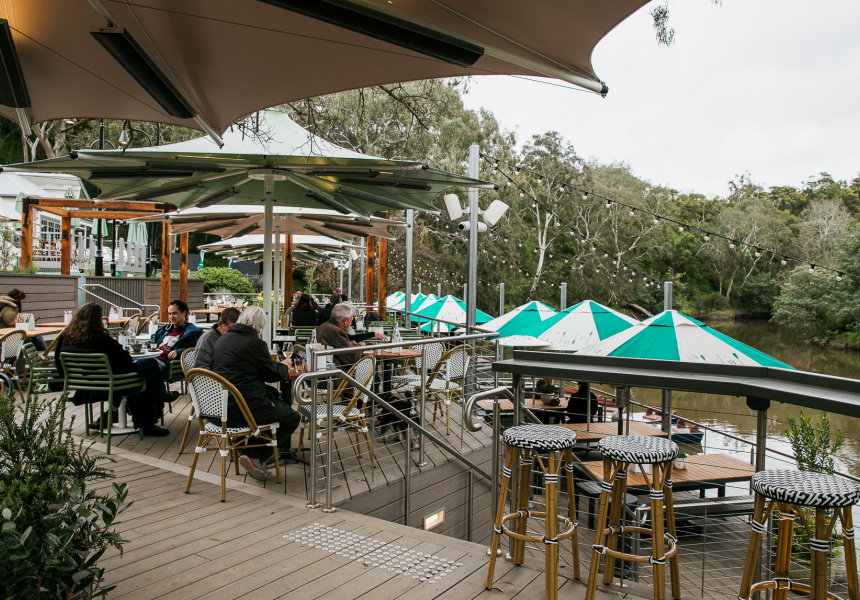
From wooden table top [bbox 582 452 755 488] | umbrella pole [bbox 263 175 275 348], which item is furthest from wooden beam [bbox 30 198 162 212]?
wooden table top [bbox 582 452 755 488]

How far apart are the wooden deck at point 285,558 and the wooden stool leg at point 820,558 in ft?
3.27

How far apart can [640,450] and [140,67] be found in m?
3.36

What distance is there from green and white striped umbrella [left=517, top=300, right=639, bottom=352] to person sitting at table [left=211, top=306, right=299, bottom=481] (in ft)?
21.8

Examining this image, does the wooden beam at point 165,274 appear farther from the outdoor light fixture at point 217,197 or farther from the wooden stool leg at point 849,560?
the wooden stool leg at point 849,560

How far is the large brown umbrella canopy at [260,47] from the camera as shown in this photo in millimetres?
2896

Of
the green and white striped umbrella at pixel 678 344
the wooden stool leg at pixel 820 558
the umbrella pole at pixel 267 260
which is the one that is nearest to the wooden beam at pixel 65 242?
the umbrella pole at pixel 267 260

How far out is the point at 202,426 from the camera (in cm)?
466

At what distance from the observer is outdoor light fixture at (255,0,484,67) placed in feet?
9.10

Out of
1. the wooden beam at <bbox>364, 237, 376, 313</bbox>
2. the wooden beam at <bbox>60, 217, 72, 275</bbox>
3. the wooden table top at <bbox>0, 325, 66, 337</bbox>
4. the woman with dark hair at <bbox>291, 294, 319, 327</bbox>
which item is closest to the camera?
the wooden table top at <bbox>0, 325, 66, 337</bbox>

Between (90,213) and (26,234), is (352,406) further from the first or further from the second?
(26,234)

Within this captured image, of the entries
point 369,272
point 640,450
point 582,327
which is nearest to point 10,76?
point 640,450

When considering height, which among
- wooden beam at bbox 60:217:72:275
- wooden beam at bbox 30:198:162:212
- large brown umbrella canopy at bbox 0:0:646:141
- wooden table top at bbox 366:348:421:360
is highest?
wooden beam at bbox 30:198:162:212

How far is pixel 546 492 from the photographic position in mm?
2633

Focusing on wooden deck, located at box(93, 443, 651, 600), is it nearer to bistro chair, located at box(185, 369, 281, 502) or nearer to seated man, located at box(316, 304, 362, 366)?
bistro chair, located at box(185, 369, 281, 502)
